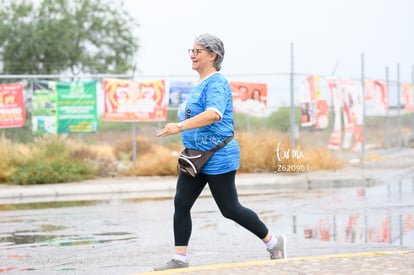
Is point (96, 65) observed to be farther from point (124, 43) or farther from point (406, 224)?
point (406, 224)

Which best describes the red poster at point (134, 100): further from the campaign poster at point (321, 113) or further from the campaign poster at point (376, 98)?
the campaign poster at point (376, 98)

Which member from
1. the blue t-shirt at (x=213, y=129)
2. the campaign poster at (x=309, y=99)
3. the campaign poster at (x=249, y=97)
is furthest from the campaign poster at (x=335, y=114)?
the blue t-shirt at (x=213, y=129)

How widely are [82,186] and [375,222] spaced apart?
23.6ft

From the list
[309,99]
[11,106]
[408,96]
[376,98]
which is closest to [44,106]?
[11,106]

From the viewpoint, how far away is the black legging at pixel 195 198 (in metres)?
7.35

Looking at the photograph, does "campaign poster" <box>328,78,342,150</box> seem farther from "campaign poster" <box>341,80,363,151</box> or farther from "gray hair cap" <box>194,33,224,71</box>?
"gray hair cap" <box>194,33,224,71</box>

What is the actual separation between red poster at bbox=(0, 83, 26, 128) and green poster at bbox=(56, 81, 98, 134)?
2.56ft

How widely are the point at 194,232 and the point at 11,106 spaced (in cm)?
974

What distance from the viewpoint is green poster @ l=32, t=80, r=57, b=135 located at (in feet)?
62.7

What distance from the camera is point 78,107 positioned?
63.3 feet

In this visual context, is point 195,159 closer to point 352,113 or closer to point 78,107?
point 78,107

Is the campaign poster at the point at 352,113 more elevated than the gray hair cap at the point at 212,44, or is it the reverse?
the gray hair cap at the point at 212,44

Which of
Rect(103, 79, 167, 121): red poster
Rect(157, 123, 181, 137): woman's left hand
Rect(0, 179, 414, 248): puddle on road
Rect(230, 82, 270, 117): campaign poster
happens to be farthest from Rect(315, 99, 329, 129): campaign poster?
Rect(157, 123, 181, 137): woman's left hand

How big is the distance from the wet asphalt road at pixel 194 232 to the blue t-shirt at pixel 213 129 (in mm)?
1110
